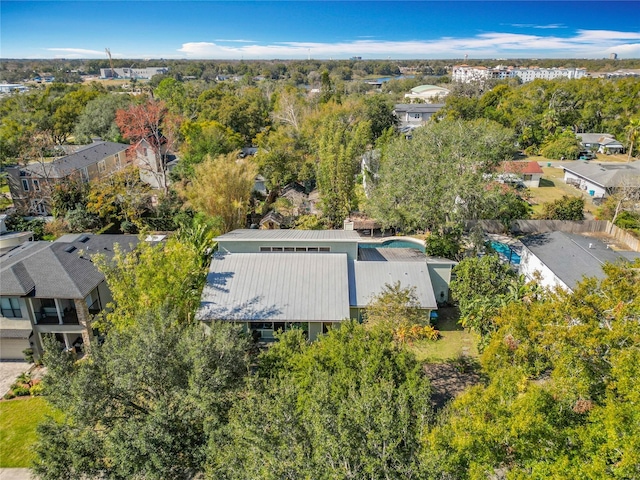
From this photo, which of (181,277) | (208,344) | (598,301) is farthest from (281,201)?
(598,301)

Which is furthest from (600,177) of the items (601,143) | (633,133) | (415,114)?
(415,114)

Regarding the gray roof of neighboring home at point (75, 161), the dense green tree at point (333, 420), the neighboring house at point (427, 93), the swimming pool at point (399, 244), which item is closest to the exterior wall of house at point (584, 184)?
the swimming pool at point (399, 244)

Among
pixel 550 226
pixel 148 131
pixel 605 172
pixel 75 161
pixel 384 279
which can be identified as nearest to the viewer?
pixel 384 279

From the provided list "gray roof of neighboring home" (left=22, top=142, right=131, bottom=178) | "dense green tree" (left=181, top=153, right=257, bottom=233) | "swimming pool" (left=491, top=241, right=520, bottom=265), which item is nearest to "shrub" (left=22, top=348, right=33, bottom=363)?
"dense green tree" (left=181, top=153, right=257, bottom=233)

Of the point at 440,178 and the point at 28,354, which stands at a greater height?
the point at 440,178

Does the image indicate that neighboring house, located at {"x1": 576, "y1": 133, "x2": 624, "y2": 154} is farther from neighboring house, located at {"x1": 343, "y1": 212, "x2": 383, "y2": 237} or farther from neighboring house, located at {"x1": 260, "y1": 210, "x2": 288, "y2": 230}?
neighboring house, located at {"x1": 260, "y1": 210, "x2": 288, "y2": 230}

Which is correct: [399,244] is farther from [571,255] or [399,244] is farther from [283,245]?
[571,255]
